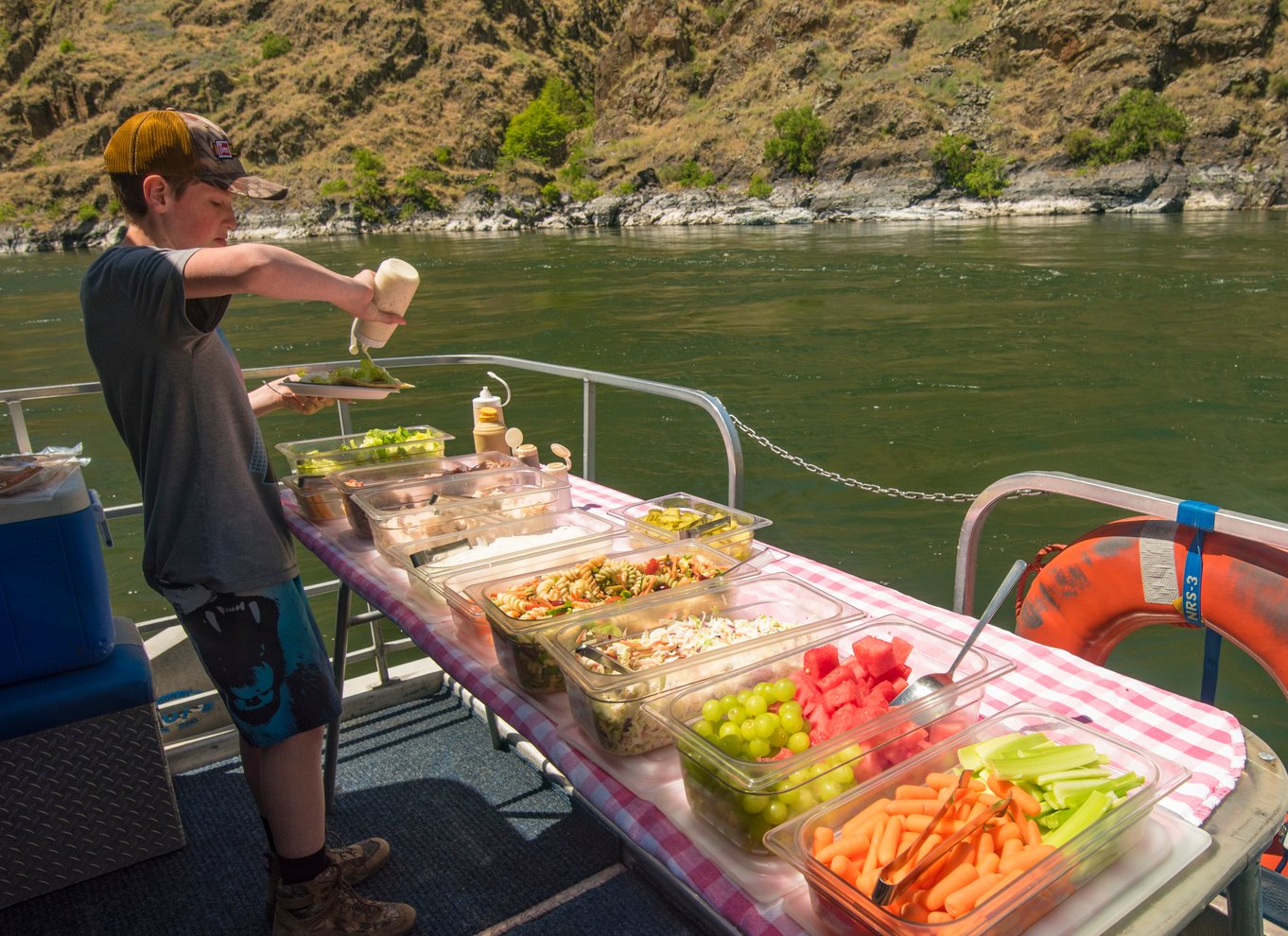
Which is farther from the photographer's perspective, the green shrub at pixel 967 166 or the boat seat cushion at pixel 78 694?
the green shrub at pixel 967 166

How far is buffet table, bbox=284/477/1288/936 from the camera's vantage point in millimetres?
960

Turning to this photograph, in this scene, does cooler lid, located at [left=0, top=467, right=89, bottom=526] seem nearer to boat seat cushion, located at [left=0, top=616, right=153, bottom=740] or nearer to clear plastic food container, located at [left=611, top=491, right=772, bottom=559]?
boat seat cushion, located at [left=0, top=616, right=153, bottom=740]

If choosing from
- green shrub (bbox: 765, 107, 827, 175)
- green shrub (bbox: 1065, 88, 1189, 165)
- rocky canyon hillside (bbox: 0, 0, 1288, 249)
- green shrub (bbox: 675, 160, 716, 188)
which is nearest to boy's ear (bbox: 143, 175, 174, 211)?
rocky canyon hillside (bbox: 0, 0, 1288, 249)

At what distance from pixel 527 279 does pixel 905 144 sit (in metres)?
38.5

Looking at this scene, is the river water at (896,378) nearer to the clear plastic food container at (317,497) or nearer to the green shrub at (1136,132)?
the clear plastic food container at (317,497)

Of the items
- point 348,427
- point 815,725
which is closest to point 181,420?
point 815,725

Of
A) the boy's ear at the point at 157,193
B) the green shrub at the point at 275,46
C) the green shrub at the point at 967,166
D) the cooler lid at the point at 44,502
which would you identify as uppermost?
the green shrub at the point at 275,46

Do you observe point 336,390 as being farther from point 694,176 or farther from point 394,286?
point 694,176

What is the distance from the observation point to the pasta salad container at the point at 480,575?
5.52ft

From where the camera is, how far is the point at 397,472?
107 inches

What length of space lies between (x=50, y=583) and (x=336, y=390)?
0.86m

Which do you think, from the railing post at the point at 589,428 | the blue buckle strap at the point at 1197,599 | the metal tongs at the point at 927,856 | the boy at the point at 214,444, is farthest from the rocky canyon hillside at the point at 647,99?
the metal tongs at the point at 927,856

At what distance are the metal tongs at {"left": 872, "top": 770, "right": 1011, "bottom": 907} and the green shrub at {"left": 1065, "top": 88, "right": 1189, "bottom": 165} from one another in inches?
2443

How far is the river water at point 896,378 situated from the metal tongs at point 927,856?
7.04m
